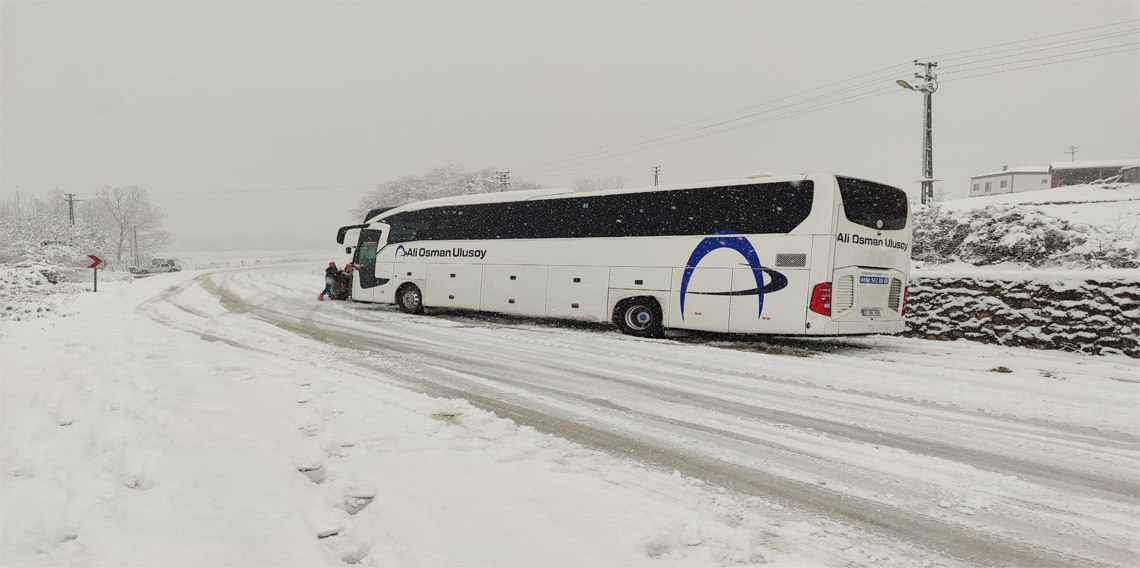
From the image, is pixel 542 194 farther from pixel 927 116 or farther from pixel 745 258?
pixel 927 116

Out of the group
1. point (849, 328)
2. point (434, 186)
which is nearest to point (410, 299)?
point (849, 328)

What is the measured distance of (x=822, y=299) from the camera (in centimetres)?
1038

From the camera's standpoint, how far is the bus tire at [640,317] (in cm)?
1248

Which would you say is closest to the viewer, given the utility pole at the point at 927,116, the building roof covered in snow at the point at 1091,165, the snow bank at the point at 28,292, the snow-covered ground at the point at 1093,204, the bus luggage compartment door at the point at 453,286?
the snow bank at the point at 28,292

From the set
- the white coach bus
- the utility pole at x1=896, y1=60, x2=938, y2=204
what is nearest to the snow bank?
the white coach bus

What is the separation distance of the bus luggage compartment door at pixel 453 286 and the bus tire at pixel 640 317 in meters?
4.43

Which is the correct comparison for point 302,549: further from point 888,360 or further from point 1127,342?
point 1127,342

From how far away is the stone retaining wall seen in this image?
1045 cm

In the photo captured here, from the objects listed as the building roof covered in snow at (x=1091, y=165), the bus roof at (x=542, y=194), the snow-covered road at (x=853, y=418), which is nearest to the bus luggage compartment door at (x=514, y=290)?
the bus roof at (x=542, y=194)

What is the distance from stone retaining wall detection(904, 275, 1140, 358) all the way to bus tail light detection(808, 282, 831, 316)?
170 inches

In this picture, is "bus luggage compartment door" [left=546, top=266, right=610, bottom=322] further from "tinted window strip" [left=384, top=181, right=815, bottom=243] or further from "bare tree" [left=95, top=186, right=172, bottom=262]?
"bare tree" [left=95, top=186, right=172, bottom=262]

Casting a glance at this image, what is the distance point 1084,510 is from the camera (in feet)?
12.5

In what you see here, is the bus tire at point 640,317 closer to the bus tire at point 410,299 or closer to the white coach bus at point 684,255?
the white coach bus at point 684,255

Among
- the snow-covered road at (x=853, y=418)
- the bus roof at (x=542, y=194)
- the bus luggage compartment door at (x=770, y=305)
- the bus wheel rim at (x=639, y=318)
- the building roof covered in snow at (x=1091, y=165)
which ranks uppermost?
the building roof covered in snow at (x=1091, y=165)
